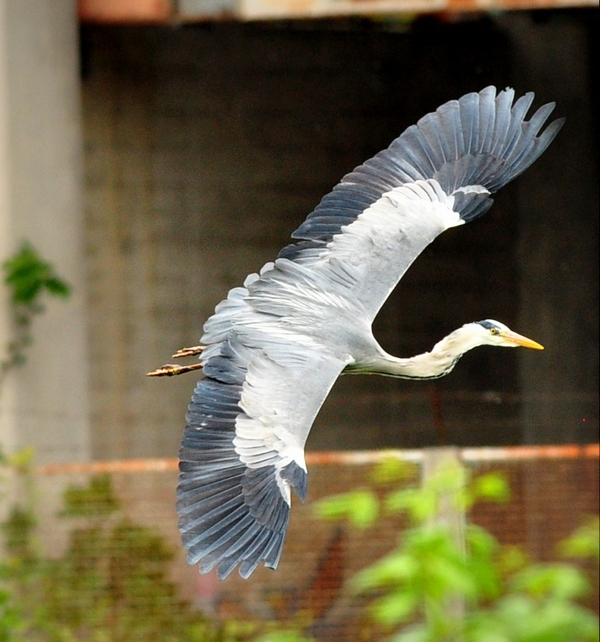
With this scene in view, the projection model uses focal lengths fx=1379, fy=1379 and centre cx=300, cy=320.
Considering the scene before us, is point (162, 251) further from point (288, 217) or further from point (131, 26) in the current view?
point (131, 26)

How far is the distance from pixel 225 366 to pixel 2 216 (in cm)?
347

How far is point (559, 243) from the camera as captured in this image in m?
8.48

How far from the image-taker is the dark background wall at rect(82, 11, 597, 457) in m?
8.12

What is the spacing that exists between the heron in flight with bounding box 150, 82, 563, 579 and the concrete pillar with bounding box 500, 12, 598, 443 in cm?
372

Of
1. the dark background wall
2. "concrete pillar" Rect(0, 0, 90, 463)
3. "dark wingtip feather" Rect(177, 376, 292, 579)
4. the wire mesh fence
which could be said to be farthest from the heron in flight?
the dark background wall

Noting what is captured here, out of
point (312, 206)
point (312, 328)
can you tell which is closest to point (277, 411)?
point (312, 328)

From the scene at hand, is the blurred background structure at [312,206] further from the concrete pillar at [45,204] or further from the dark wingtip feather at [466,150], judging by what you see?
the dark wingtip feather at [466,150]

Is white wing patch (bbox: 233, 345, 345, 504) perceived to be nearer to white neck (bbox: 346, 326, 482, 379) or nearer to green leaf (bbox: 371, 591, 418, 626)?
white neck (bbox: 346, 326, 482, 379)

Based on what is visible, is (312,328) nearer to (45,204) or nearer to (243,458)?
(243,458)

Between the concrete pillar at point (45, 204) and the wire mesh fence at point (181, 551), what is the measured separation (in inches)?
23.8

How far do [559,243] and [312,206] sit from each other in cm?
154

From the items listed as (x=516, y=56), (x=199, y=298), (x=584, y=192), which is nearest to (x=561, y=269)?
(x=584, y=192)

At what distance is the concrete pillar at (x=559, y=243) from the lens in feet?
27.1

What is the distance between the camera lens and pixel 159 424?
816 centimetres
